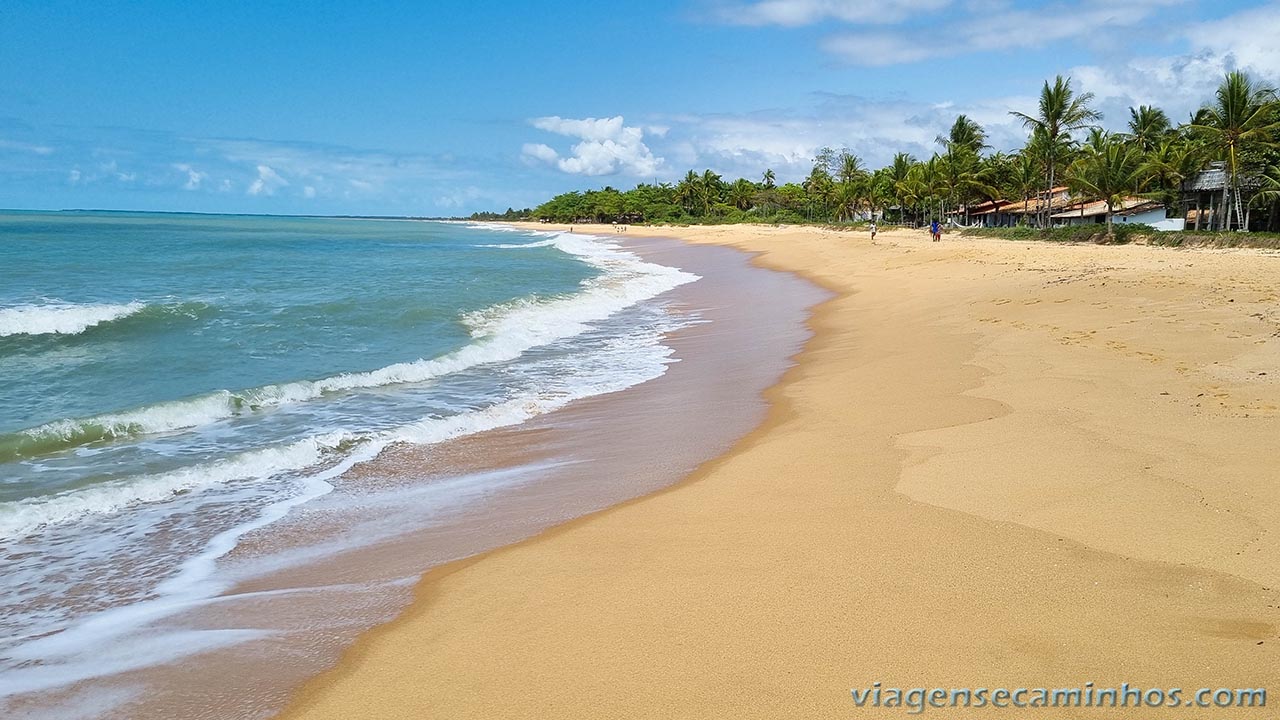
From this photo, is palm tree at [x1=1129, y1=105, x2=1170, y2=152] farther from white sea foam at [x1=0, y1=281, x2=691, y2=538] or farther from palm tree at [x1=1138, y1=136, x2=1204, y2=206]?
white sea foam at [x1=0, y1=281, x2=691, y2=538]

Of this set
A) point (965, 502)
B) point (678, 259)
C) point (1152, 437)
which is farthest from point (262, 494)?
point (678, 259)

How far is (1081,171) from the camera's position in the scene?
4272 centimetres

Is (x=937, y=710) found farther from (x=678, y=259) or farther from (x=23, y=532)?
(x=678, y=259)

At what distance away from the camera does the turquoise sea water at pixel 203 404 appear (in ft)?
17.5

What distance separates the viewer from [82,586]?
5.28 metres

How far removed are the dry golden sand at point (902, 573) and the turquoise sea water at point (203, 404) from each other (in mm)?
1916

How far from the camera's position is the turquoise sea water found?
17.5ft

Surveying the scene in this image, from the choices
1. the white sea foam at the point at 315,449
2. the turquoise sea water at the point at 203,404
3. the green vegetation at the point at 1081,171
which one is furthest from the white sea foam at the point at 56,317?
the green vegetation at the point at 1081,171

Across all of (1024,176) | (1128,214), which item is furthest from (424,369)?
(1024,176)

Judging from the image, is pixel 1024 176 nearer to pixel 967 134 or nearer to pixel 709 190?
pixel 967 134

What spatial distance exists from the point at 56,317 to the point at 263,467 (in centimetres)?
1399

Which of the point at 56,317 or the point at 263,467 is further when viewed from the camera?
the point at 56,317

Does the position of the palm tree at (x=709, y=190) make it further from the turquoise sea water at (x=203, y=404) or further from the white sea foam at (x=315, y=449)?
the white sea foam at (x=315, y=449)

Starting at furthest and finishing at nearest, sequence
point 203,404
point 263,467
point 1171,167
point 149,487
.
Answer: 1. point 1171,167
2. point 203,404
3. point 263,467
4. point 149,487
